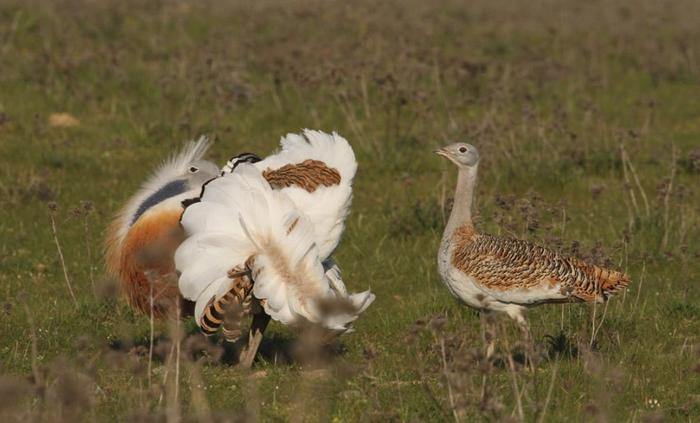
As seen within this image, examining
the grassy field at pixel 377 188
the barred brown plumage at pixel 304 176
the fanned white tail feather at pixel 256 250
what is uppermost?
the barred brown plumage at pixel 304 176

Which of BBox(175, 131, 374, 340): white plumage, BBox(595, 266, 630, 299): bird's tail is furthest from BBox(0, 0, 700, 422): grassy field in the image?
BBox(175, 131, 374, 340): white plumage

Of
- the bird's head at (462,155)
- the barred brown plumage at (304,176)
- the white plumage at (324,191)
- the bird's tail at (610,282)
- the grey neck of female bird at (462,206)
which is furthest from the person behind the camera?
the bird's head at (462,155)

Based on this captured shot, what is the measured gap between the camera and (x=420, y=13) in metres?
15.6

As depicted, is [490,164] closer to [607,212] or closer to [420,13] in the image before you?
[607,212]

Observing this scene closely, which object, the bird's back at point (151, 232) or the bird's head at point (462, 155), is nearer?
the bird's back at point (151, 232)

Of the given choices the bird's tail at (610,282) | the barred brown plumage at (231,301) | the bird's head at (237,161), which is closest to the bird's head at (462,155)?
the bird's tail at (610,282)

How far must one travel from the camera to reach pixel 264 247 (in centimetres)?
468

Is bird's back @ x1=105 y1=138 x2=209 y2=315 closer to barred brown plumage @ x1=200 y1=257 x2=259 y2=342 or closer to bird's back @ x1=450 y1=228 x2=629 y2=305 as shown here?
barred brown plumage @ x1=200 y1=257 x2=259 y2=342

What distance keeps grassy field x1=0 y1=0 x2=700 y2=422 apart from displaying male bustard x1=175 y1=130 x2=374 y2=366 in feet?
0.91

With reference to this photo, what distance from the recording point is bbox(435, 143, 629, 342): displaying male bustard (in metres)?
5.00

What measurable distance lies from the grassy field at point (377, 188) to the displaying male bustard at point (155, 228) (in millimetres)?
172

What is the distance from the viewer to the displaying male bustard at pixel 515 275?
197 inches

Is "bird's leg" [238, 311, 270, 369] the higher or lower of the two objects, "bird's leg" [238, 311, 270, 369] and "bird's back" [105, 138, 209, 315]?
the lower

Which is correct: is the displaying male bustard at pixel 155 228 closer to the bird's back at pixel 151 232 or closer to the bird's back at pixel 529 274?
the bird's back at pixel 151 232
